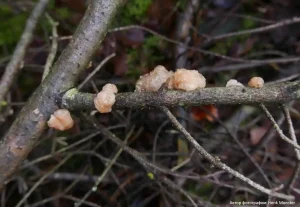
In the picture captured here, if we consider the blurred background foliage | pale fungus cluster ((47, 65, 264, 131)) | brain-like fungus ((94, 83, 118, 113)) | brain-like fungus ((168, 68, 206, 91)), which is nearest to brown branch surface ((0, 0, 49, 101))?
the blurred background foliage

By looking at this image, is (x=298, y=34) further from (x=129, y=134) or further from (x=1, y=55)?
(x=1, y=55)

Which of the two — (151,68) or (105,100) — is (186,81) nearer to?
(105,100)

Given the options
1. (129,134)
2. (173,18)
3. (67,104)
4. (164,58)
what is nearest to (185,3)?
(173,18)

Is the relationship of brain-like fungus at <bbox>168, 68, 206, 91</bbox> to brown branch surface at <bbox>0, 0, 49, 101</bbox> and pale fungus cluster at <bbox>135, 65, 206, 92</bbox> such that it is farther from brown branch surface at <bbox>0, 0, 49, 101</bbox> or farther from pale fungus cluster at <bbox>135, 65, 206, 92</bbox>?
brown branch surface at <bbox>0, 0, 49, 101</bbox>

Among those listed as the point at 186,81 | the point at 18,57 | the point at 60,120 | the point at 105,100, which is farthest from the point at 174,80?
the point at 18,57

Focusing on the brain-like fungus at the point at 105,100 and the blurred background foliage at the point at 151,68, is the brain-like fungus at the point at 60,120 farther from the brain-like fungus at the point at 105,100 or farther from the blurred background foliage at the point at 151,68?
the blurred background foliage at the point at 151,68

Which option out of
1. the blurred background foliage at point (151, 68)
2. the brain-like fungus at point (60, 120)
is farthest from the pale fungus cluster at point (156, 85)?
the blurred background foliage at point (151, 68)
